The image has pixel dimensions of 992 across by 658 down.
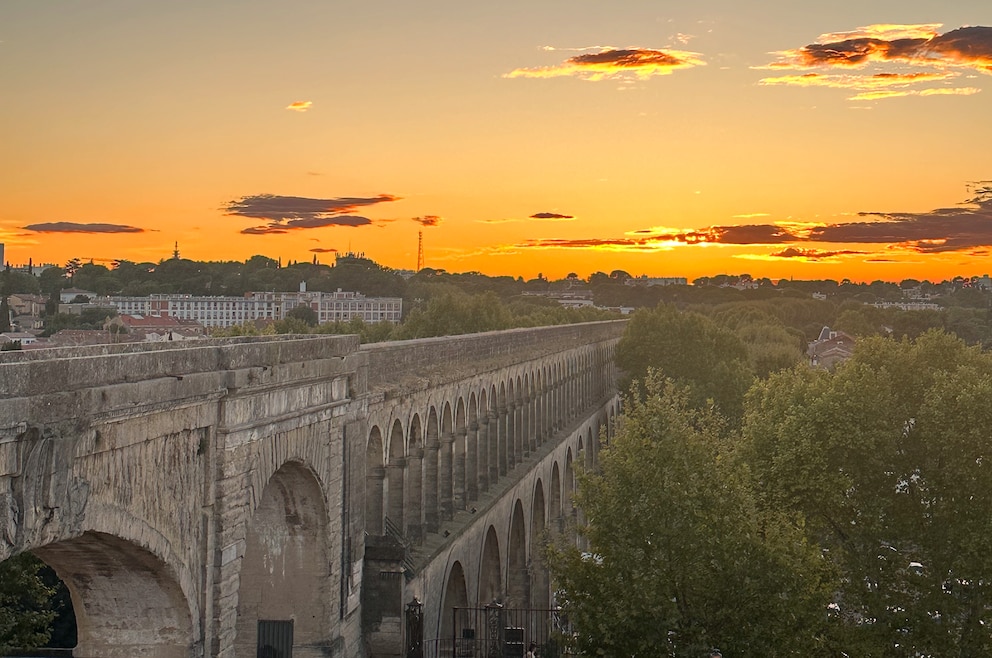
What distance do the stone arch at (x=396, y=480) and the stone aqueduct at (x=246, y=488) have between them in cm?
3

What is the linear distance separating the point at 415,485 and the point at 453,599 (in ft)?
13.0

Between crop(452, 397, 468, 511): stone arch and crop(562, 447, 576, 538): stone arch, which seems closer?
crop(452, 397, 468, 511): stone arch

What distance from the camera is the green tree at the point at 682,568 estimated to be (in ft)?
57.9

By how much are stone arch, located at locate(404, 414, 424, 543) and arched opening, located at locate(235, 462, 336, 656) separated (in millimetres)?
7181

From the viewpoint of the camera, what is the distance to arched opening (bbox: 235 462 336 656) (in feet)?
52.1

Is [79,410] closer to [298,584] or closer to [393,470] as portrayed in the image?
[298,584]

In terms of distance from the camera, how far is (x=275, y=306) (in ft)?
642

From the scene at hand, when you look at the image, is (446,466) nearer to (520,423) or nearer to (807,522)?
(807,522)

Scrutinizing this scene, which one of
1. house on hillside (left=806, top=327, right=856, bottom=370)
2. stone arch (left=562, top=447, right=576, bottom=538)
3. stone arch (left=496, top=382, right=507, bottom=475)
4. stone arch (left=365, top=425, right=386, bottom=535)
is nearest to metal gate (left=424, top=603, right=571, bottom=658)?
stone arch (left=365, top=425, right=386, bottom=535)

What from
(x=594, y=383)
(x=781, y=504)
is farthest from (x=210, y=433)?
(x=594, y=383)

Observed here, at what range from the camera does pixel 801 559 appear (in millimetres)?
18719

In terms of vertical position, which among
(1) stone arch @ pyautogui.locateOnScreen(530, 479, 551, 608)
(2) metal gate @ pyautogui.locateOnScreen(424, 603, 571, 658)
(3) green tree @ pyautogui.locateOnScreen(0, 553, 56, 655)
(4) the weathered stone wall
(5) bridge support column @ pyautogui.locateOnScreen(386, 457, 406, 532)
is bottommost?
(1) stone arch @ pyautogui.locateOnScreen(530, 479, 551, 608)

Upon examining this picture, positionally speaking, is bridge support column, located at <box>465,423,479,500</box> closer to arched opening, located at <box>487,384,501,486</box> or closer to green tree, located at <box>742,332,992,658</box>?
arched opening, located at <box>487,384,501,486</box>

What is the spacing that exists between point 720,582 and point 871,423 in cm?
794
